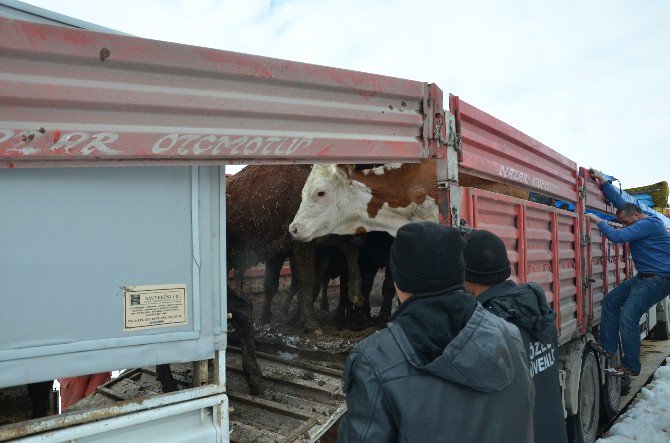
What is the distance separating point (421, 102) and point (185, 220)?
1.72m

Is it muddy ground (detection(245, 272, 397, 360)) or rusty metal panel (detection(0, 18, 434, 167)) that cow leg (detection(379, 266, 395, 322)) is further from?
rusty metal panel (detection(0, 18, 434, 167))

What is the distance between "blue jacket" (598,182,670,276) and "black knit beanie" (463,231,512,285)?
155 inches

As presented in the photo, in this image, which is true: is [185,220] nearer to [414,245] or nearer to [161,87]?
[161,87]

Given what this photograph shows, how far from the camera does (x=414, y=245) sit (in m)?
1.58

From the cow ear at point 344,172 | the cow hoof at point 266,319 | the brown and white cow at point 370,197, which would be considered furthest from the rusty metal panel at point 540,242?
the cow hoof at point 266,319

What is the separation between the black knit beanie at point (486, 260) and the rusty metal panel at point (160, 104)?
0.74 meters

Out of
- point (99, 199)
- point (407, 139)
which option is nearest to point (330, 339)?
point (407, 139)

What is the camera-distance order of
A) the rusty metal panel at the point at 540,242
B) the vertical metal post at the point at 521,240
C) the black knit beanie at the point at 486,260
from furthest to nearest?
1. the vertical metal post at the point at 521,240
2. the rusty metal panel at the point at 540,242
3. the black knit beanie at the point at 486,260

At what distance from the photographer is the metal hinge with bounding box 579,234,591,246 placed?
5.54 m

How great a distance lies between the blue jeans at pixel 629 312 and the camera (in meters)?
5.58

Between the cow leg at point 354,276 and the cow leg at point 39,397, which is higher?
the cow leg at point 354,276

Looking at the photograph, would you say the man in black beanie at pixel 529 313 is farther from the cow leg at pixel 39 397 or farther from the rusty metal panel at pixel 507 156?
the cow leg at pixel 39 397

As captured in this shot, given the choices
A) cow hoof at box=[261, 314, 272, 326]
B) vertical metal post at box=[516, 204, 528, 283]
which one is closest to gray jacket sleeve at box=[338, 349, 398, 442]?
vertical metal post at box=[516, 204, 528, 283]

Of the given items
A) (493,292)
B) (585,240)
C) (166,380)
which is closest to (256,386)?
(166,380)
